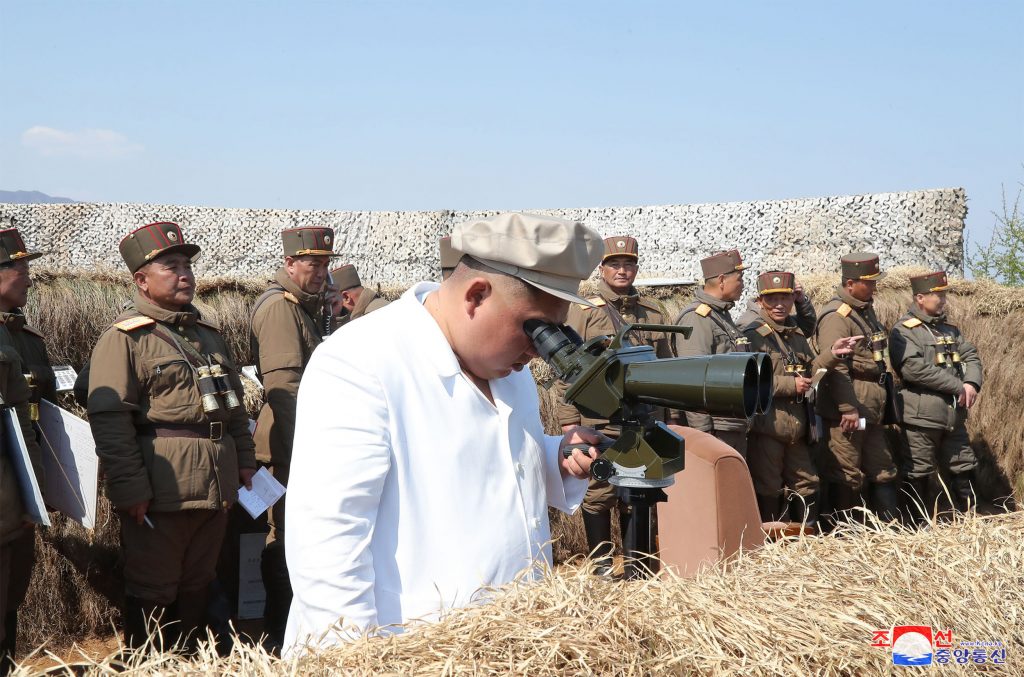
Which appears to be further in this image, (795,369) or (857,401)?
(857,401)

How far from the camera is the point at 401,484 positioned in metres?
1.73

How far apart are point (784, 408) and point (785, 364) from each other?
33 cm

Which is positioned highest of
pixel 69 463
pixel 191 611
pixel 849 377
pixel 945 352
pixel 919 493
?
pixel 69 463

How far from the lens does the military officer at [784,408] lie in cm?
623

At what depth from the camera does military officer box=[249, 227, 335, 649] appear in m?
4.73

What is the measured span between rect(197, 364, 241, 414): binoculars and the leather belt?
0.07 metres

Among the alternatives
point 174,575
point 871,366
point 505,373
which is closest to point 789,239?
point 871,366

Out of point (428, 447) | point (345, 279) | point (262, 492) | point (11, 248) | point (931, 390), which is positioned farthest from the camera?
point (345, 279)

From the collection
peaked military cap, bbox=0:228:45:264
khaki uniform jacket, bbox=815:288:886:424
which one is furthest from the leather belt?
khaki uniform jacket, bbox=815:288:886:424

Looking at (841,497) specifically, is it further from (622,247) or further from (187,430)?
(187,430)

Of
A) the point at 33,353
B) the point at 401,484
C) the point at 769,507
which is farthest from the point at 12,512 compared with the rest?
the point at 769,507

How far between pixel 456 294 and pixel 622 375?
14.2 inches

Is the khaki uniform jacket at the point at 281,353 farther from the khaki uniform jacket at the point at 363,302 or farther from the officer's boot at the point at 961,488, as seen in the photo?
A: the officer's boot at the point at 961,488

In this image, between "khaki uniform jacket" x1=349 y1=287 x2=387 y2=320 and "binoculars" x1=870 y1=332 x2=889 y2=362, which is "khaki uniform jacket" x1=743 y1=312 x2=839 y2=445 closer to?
"binoculars" x1=870 y1=332 x2=889 y2=362
